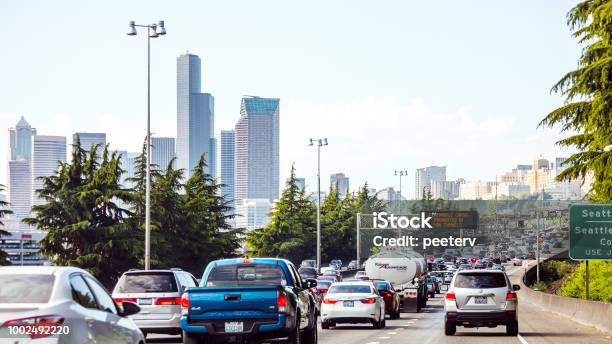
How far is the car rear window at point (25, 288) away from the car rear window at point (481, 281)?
21.4 meters

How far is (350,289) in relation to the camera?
120ft

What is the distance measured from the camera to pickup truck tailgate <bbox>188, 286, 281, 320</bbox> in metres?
19.9

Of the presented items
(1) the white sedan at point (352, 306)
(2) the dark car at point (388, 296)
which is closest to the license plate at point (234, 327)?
(1) the white sedan at point (352, 306)

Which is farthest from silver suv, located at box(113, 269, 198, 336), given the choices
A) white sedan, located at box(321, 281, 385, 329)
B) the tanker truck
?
the tanker truck

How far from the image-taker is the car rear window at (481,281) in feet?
105

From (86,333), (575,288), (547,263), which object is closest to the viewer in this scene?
(86,333)

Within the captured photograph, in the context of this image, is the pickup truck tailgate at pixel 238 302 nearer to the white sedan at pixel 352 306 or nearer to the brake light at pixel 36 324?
the brake light at pixel 36 324

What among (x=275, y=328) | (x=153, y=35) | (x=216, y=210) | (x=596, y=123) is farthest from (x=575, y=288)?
(x=275, y=328)

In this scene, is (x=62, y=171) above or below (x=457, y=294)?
above

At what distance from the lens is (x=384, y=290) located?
4406 centimetres

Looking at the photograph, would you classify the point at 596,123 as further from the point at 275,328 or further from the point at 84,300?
the point at 84,300

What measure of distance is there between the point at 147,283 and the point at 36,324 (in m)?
16.4

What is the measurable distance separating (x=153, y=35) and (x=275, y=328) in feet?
113

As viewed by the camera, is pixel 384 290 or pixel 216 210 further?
pixel 216 210
